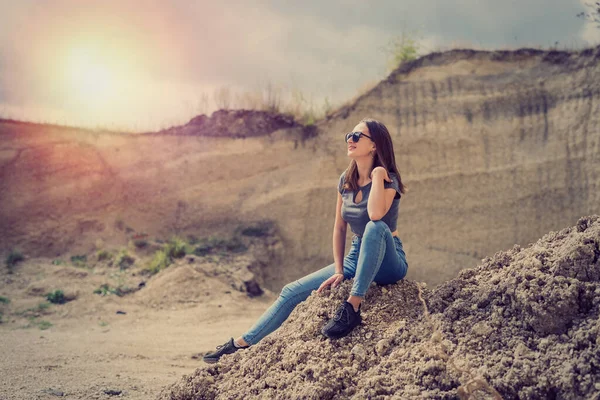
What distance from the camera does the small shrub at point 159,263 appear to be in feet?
35.4

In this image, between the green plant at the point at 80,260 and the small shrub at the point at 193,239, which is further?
the small shrub at the point at 193,239

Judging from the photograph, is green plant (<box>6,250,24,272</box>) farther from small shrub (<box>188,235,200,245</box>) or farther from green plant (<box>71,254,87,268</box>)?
small shrub (<box>188,235,200,245</box>)

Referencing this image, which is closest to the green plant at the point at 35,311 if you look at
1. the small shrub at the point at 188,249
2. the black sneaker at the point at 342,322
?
the small shrub at the point at 188,249

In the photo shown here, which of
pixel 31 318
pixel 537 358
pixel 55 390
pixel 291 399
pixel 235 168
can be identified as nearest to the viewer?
pixel 537 358

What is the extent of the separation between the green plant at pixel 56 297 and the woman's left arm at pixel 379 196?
23.0 feet

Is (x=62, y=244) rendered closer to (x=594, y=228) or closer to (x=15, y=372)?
(x=15, y=372)

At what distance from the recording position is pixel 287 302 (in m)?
4.15

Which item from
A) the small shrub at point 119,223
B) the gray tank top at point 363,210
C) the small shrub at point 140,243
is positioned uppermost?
the gray tank top at point 363,210

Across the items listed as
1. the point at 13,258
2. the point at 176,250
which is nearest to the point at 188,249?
the point at 176,250

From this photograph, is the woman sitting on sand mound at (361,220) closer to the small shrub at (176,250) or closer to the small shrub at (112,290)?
the small shrub at (112,290)

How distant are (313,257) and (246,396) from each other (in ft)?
28.2

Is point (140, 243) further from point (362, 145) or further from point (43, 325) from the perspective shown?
point (362, 145)

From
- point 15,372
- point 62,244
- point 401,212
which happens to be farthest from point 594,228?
point 62,244

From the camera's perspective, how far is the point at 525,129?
12.3 m
